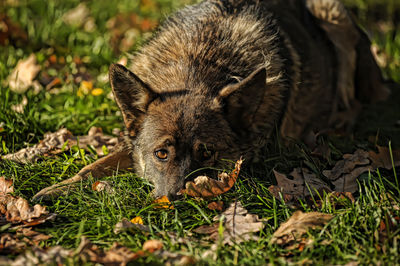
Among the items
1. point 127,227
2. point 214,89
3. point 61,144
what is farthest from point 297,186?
point 61,144

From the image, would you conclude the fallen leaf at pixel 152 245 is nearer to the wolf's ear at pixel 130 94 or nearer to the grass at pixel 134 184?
the grass at pixel 134 184

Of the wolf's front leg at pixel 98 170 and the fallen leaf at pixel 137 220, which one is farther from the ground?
the fallen leaf at pixel 137 220

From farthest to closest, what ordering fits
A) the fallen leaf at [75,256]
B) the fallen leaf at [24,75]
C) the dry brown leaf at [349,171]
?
1. the fallen leaf at [24,75]
2. the dry brown leaf at [349,171]
3. the fallen leaf at [75,256]

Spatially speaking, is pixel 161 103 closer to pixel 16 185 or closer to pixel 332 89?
pixel 16 185

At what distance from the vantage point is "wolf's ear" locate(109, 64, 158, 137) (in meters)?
3.49

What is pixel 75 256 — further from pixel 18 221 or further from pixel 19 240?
pixel 18 221

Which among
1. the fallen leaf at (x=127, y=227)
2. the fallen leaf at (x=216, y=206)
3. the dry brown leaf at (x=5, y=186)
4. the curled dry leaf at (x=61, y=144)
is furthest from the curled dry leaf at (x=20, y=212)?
the fallen leaf at (x=216, y=206)

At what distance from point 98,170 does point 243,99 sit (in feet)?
4.45

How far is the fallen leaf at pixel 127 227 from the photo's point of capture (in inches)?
115

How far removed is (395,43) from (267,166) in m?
3.93

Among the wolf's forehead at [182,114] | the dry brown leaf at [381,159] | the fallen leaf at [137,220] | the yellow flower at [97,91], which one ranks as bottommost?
the dry brown leaf at [381,159]

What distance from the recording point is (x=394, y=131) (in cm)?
507

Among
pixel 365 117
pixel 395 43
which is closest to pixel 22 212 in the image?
pixel 365 117

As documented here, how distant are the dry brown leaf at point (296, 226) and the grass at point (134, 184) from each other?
55 millimetres
